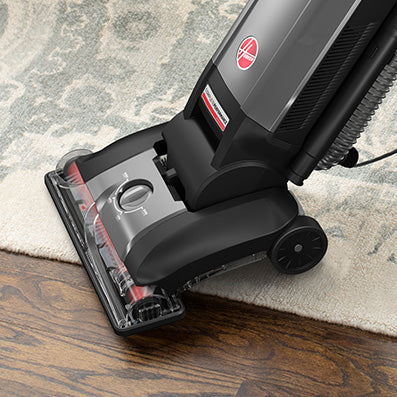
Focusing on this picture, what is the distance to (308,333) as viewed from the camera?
1.17 meters

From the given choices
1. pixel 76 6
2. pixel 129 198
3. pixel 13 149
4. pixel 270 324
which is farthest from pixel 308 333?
pixel 76 6

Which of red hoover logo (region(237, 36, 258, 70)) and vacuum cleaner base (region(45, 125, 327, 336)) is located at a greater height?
red hoover logo (region(237, 36, 258, 70))

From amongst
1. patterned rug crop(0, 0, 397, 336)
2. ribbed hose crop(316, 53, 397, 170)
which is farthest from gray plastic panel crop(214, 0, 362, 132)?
patterned rug crop(0, 0, 397, 336)

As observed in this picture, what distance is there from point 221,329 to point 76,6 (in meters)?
1.13

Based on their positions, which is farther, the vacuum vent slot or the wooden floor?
the wooden floor

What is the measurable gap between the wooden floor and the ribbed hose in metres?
0.29

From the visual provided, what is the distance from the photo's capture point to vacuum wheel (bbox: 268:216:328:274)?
45.1 inches

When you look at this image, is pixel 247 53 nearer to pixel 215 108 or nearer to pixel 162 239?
pixel 215 108

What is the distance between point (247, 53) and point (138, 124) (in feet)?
1.77

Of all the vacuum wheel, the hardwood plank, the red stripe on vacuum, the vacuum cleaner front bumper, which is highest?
the red stripe on vacuum

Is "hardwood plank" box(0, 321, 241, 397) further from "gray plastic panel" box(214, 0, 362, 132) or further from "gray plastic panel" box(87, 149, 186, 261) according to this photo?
"gray plastic panel" box(214, 0, 362, 132)

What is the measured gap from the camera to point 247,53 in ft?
3.54

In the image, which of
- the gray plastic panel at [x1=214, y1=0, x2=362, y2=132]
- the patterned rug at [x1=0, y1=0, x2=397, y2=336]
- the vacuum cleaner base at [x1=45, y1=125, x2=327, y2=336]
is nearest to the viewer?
the gray plastic panel at [x1=214, y1=0, x2=362, y2=132]

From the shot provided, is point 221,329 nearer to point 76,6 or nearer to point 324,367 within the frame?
point 324,367
